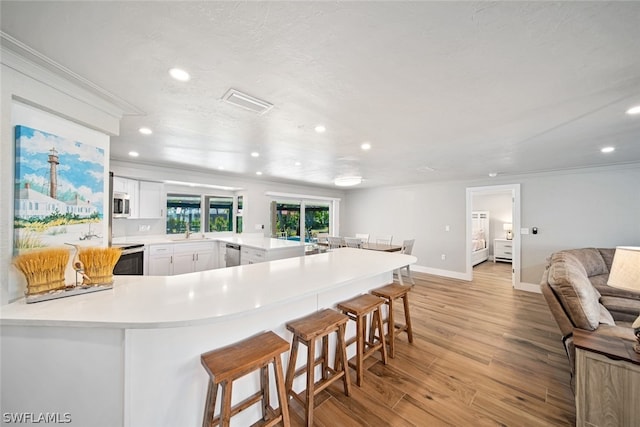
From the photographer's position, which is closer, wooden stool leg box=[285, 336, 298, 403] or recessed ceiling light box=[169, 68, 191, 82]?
recessed ceiling light box=[169, 68, 191, 82]

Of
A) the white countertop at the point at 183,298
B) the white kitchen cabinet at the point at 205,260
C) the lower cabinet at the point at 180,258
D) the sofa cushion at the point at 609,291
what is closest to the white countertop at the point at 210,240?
the lower cabinet at the point at 180,258

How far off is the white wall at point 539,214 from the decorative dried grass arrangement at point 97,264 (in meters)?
5.94

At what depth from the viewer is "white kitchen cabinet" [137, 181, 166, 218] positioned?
4148mm

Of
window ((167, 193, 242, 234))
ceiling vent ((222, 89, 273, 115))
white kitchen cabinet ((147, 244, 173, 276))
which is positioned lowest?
white kitchen cabinet ((147, 244, 173, 276))

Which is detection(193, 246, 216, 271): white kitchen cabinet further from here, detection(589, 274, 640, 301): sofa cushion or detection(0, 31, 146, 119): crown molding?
detection(589, 274, 640, 301): sofa cushion

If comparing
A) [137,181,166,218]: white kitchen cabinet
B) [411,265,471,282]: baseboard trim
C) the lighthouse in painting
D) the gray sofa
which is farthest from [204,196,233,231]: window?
the gray sofa

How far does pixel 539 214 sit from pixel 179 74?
5.91 metres

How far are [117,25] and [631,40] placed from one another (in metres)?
2.41

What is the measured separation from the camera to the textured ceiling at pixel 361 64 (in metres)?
0.96

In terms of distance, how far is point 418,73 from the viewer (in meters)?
1.35

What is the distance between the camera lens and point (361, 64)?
128 cm

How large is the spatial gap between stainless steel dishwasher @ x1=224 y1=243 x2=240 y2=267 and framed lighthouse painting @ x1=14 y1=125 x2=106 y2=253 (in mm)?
2591

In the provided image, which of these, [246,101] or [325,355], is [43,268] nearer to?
[246,101]

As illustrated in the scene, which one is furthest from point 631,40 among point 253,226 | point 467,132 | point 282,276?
point 253,226
